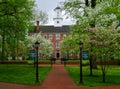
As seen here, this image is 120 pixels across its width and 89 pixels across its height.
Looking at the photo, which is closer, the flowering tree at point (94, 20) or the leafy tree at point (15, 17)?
the flowering tree at point (94, 20)

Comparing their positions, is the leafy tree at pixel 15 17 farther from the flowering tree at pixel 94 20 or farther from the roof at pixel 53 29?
the roof at pixel 53 29

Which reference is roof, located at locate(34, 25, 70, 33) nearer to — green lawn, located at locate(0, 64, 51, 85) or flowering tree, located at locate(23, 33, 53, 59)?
flowering tree, located at locate(23, 33, 53, 59)

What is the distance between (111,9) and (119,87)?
43.5 feet

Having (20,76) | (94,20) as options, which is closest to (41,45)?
(94,20)

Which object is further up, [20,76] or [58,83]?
[20,76]

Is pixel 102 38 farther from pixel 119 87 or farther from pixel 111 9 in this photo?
pixel 111 9

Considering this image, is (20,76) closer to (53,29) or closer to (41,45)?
(41,45)

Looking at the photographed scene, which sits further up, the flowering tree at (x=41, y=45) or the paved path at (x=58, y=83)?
the flowering tree at (x=41, y=45)

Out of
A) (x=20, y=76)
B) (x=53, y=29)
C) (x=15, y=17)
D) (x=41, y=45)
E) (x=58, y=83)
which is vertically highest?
(x=53, y=29)

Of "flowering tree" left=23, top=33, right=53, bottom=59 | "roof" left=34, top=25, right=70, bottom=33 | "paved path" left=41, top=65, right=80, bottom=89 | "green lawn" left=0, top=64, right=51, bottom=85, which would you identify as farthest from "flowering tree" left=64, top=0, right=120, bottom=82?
"roof" left=34, top=25, right=70, bottom=33

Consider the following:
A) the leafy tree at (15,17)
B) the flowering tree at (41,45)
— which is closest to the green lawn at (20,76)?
the leafy tree at (15,17)

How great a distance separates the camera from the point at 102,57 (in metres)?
27.0

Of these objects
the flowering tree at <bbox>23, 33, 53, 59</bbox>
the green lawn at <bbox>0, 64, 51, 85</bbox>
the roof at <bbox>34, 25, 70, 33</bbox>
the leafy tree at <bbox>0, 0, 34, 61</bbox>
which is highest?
the roof at <bbox>34, 25, 70, 33</bbox>

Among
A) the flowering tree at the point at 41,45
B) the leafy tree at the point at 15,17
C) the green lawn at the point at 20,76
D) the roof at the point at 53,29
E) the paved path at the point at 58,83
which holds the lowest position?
the paved path at the point at 58,83
